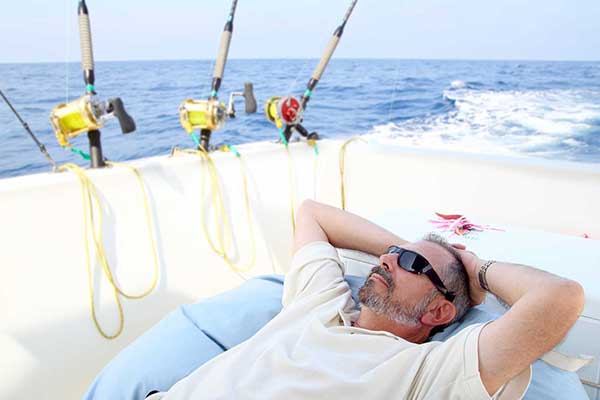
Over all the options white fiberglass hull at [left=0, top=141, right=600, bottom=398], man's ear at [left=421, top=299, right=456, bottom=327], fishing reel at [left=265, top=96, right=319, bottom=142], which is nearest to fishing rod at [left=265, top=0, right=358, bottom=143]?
fishing reel at [left=265, top=96, right=319, bottom=142]

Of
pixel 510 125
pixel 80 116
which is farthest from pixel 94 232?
pixel 510 125

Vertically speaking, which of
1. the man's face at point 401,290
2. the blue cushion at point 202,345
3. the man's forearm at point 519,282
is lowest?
the blue cushion at point 202,345

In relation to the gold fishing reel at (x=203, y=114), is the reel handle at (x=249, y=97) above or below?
above

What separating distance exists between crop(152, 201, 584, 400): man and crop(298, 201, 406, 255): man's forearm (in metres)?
0.03

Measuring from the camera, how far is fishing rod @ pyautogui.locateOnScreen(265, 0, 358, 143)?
89.7 inches

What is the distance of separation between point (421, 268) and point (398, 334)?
16cm

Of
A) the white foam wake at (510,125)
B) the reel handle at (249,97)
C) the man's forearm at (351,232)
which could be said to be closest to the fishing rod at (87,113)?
the reel handle at (249,97)

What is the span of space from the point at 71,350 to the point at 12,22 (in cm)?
249

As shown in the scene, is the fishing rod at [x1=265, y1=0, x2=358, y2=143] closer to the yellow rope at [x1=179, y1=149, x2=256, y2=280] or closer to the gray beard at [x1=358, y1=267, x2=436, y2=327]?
the yellow rope at [x1=179, y1=149, x2=256, y2=280]

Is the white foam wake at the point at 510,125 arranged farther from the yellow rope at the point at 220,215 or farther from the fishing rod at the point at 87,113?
the fishing rod at the point at 87,113

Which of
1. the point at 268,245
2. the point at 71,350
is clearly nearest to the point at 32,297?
the point at 71,350

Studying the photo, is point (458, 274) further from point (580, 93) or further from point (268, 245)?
point (580, 93)

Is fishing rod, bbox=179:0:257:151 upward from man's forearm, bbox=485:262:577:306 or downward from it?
upward

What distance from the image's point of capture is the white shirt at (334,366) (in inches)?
35.6
